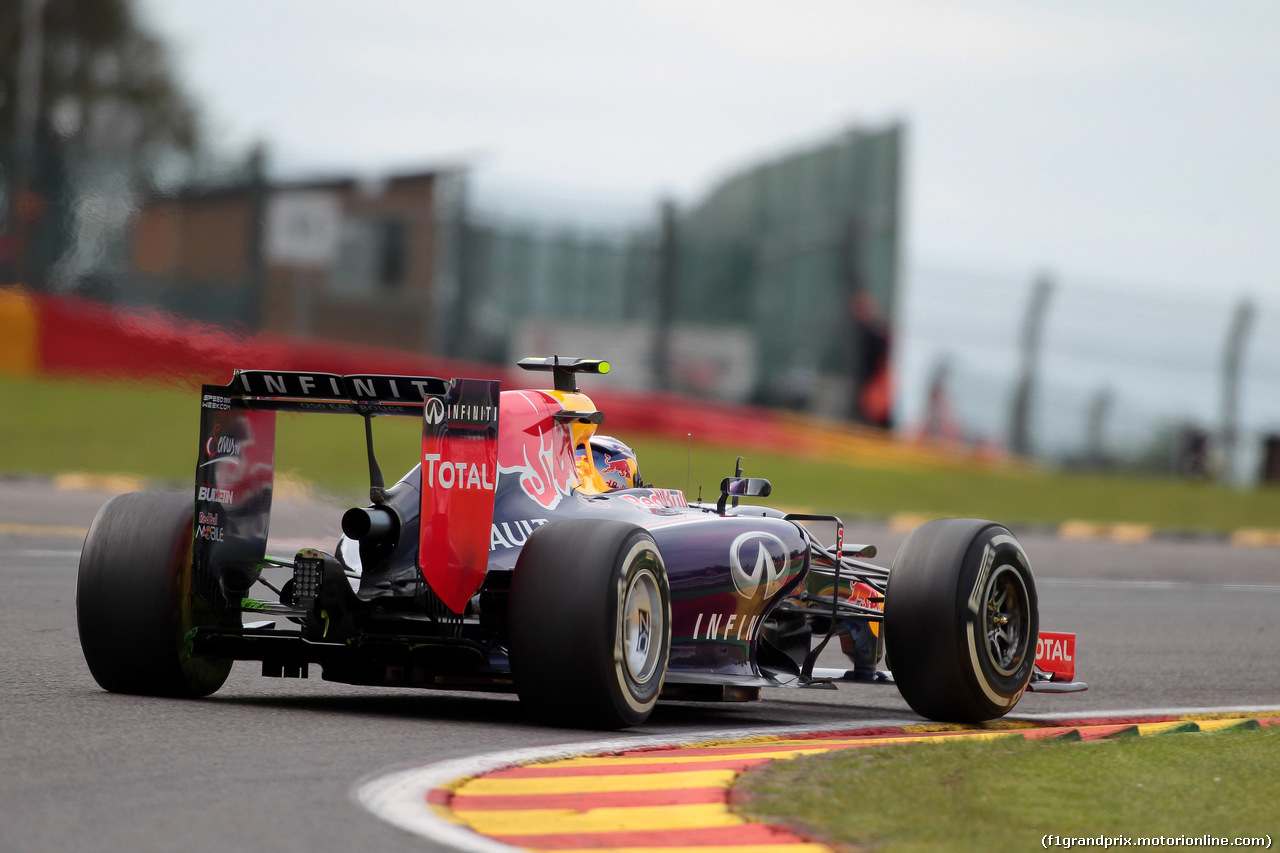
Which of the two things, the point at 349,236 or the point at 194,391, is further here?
the point at 349,236

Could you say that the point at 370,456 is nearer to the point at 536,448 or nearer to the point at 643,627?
the point at 536,448

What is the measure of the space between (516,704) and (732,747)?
4.85ft

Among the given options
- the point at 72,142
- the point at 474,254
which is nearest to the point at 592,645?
the point at 72,142

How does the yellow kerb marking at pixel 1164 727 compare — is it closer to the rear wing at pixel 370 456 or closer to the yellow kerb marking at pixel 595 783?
Answer: the yellow kerb marking at pixel 595 783

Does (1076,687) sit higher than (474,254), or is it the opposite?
(474,254)

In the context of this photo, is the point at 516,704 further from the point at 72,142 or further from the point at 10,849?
the point at 72,142

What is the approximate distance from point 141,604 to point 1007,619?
3748 millimetres

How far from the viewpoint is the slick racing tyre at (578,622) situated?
6.75 m

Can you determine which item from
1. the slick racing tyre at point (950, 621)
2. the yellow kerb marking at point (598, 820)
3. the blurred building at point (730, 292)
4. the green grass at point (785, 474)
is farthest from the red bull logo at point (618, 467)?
the blurred building at point (730, 292)

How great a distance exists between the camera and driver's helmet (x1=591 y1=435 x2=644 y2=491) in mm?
8461

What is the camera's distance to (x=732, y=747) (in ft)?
22.4

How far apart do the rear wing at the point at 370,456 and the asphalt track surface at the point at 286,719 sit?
40 centimetres

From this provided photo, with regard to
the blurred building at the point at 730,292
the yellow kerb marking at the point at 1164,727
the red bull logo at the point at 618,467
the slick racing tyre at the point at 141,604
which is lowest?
the yellow kerb marking at the point at 1164,727

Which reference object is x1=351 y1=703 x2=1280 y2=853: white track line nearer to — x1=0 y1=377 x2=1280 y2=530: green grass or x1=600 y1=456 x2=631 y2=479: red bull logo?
x1=600 y1=456 x2=631 y2=479: red bull logo
